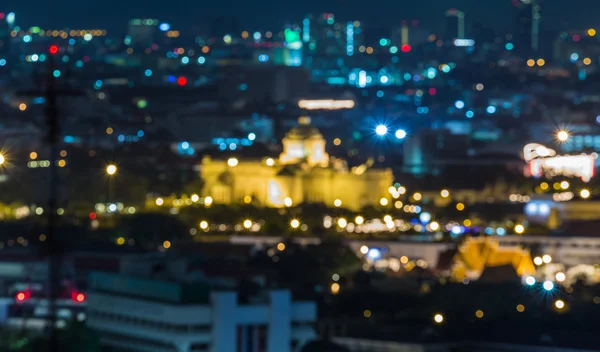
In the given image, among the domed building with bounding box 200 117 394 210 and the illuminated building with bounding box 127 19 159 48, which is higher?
the illuminated building with bounding box 127 19 159 48

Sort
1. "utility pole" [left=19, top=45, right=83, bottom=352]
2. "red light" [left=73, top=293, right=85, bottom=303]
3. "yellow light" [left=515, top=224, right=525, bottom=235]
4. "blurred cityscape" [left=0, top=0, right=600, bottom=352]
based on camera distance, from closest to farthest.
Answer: "utility pole" [left=19, top=45, right=83, bottom=352], "blurred cityscape" [left=0, top=0, right=600, bottom=352], "red light" [left=73, top=293, right=85, bottom=303], "yellow light" [left=515, top=224, right=525, bottom=235]

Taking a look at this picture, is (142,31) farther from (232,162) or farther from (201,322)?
(201,322)

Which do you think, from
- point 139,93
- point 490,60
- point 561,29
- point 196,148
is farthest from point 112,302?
point 561,29

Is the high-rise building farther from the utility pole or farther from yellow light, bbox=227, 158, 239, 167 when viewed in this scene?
the utility pole

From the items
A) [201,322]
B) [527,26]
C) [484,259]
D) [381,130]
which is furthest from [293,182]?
[527,26]

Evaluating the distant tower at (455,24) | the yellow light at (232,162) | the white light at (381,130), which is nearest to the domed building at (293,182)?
the yellow light at (232,162)

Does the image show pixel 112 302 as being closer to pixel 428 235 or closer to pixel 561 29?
pixel 428 235

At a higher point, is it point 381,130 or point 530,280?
point 530,280

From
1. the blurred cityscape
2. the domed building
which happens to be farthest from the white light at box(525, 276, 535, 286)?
the domed building
